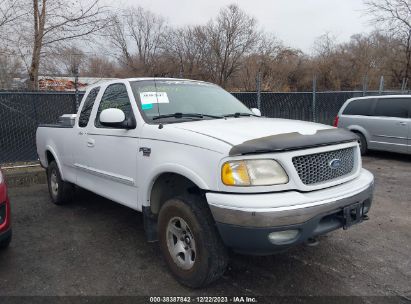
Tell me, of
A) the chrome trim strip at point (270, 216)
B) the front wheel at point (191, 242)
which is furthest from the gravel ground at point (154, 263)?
the chrome trim strip at point (270, 216)

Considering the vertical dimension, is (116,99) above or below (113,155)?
above

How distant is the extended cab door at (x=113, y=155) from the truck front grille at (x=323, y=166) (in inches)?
63.3

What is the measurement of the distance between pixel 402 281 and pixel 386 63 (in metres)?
30.9

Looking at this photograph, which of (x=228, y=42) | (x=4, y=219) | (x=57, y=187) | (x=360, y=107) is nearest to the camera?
(x=4, y=219)

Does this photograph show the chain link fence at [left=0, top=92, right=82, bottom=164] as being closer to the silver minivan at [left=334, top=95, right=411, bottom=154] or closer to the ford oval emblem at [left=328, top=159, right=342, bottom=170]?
the ford oval emblem at [left=328, top=159, right=342, bottom=170]

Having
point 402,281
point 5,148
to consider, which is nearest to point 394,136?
point 402,281

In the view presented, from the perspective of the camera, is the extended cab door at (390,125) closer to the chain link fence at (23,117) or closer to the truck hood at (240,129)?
the truck hood at (240,129)

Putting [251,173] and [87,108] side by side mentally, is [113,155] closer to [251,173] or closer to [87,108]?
[87,108]

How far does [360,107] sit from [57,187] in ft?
26.0

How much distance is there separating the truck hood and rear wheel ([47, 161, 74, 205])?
2.88 m

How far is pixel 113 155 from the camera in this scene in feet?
12.8

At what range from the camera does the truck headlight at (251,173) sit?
2.67m

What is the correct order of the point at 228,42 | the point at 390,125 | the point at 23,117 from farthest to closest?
the point at 228,42 → the point at 390,125 → the point at 23,117

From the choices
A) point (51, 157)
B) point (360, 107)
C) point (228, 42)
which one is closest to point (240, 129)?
point (51, 157)
